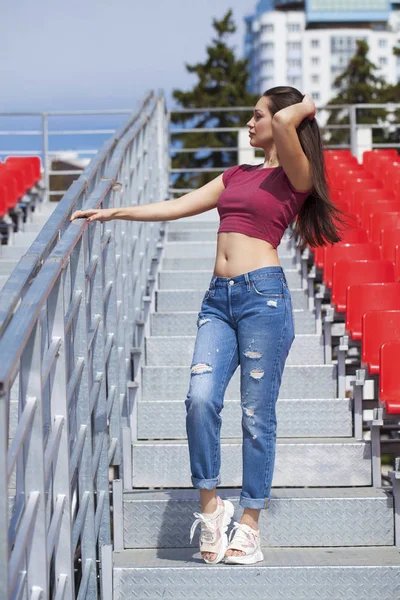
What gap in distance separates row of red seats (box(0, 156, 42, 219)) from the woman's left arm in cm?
552

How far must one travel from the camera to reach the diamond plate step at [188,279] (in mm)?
6434

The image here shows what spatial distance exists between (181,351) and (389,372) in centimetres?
124

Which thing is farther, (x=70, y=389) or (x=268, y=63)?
(x=268, y=63)

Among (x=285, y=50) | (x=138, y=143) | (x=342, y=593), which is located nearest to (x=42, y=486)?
(x=342, y=593)

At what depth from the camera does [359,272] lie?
19.3 ft

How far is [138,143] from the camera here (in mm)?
6371

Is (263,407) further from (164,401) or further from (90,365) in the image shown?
(164,401)

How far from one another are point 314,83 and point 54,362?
4834 inches

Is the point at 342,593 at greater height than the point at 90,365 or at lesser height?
lesser

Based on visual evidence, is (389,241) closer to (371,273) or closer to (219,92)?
(371,273)

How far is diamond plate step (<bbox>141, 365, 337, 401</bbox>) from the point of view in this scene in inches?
196

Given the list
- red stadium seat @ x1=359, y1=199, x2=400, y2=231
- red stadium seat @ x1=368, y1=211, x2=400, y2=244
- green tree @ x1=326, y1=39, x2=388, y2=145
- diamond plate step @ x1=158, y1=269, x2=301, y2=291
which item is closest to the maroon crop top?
diamond plate step @ x1=158, y1=269, x2=301, y2=291

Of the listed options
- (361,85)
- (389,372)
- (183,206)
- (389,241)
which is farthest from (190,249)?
(361,85)

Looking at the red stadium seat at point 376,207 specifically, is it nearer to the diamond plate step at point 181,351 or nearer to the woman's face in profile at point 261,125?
the diamond plate step at point 181,351
